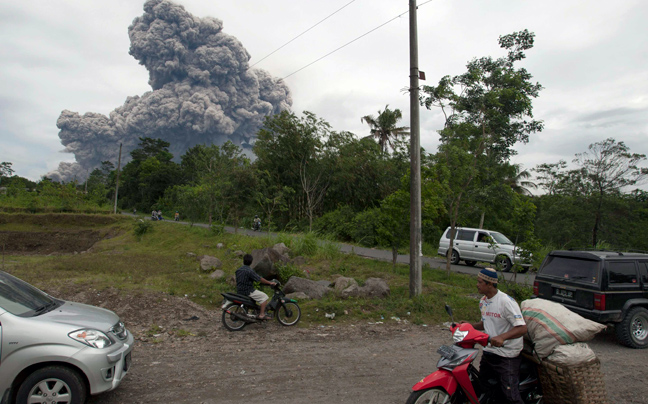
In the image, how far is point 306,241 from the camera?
1697cm

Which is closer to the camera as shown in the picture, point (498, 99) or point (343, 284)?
point (343, 284)

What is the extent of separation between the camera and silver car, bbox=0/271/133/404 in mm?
3721

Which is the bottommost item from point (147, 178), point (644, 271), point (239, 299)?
point (239, 299)

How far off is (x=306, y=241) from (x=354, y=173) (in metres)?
16.2

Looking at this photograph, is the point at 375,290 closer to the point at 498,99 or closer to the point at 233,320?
the point at 233,320

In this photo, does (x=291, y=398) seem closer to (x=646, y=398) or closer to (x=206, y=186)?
(x=646, y=398)

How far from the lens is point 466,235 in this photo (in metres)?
19.2

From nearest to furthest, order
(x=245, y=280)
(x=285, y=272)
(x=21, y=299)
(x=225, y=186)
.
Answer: (x=21, y=299)
(x=245, y=280)
(x=285, y=272)
(x=225, y=186)

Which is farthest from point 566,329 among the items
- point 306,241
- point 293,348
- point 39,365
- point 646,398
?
point 306,241

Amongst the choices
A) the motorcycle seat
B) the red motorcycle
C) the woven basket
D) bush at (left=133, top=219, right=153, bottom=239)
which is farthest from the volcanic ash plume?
the woven basket

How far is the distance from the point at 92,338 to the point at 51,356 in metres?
0.40

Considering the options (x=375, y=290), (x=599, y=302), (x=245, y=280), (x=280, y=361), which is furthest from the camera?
(x=375, y=290)

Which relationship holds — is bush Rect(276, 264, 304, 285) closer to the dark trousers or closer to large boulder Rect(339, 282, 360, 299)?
large boulder Rect(339, 282, 360, 299)

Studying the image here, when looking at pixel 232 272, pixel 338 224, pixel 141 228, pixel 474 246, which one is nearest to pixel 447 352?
pixel 232 272
